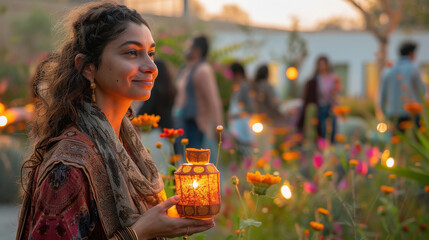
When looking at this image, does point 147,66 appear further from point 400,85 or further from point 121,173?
point 400,85

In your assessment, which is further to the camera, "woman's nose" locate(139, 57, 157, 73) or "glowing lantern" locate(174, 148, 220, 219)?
"woman's nose" locate(139, 57, 157, 73)

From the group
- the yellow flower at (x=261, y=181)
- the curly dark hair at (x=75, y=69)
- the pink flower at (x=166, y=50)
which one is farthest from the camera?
the pink flower at (x=166, y=50)

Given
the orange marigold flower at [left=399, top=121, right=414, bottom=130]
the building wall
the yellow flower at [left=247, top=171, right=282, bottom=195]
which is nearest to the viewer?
the yellow flower at [left=247, top=171, right=282, bottom=195]

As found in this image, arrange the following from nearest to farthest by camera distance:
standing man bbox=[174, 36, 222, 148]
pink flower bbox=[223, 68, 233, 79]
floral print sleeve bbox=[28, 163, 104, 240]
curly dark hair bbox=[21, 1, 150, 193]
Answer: floral print sleeve bbox=[28, 163, 104, 240]
curly dark hair bbox=[21, 1, 150, 193]
standing man bbox=[174, 36, 222, 148]
pink flower bbox=[223, 68, 233, 79]

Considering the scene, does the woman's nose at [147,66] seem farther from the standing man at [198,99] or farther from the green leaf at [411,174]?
the standing man at [198,99]

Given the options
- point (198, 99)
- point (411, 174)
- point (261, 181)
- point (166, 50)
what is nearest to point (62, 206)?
point (261, 181)

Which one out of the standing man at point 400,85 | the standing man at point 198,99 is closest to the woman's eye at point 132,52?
the standing man at point 198,99

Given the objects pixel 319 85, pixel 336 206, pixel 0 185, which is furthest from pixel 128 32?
pixel 319 85

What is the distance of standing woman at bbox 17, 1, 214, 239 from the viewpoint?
1.57 meters

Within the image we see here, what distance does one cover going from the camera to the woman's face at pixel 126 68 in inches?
70.1

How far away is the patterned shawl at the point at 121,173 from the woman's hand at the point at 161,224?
4 cm

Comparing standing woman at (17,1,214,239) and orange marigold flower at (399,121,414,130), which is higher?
standing woman at (17,1,214,239)

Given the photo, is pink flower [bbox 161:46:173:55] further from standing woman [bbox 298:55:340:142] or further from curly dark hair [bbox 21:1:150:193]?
curly dark hair [bbox 21:1:150:193]

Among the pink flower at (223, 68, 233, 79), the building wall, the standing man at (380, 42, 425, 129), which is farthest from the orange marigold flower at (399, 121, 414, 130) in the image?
the building wall
